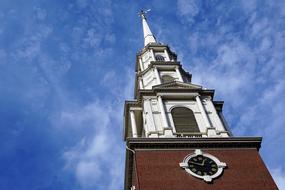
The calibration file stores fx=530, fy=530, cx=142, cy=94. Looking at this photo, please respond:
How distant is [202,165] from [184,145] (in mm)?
2254

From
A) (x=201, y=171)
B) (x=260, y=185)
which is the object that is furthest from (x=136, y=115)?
(x=260, y=185)

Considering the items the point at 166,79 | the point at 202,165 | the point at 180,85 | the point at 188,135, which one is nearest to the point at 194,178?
the point at 202,165

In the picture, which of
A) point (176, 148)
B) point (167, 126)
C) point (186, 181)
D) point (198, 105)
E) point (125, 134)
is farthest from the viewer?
point (125, 134)

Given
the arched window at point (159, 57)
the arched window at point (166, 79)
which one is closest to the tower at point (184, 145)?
the arched window at point (166, 79)

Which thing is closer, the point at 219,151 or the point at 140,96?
the point at 219,151

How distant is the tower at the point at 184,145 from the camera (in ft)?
108

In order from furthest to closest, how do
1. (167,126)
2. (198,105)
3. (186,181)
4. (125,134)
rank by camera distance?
(125,134)
(198,105)
(167,126)
(186,181)

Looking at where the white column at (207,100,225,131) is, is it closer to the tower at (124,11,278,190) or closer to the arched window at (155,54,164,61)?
the tower at (124,11,278,190)

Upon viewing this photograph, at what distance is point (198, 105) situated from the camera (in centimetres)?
4094

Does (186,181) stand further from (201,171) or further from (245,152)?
(245,152)

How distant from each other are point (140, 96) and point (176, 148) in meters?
7.69

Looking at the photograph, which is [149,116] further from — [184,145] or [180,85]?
[180,85]

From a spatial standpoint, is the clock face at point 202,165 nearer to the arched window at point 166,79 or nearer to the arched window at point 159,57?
the arched window at point 166,79

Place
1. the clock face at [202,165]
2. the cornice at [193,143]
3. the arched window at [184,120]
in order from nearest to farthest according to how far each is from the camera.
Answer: the clock face at [202,165], the cornice at [193,143], the arched window at [184,120]
